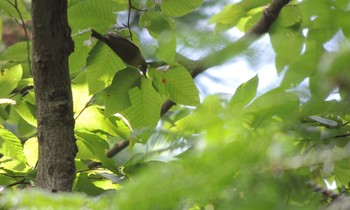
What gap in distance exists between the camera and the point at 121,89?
3.16 ft

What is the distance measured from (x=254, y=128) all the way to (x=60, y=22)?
1.46 feet

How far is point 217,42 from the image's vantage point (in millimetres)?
419

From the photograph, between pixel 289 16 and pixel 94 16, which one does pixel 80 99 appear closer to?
pixel 94 16

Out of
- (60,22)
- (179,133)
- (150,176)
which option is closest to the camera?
(150,176)

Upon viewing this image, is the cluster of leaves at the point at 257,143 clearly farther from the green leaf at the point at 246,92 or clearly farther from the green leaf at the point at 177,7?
the green leaf at the point at 177,7

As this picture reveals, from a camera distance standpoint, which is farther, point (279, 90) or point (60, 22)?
point (60, 22)

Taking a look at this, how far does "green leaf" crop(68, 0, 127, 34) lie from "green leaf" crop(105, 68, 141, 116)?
0.30 feet

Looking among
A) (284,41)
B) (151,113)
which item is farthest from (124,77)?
(284,41)

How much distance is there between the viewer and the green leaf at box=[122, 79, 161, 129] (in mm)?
975

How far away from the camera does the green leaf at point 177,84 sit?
967 millimetres

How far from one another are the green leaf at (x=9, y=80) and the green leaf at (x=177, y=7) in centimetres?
34

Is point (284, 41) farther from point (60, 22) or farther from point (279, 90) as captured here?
point (60, 22)

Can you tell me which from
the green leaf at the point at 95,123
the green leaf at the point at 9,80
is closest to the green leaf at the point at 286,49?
the green leaf at the point at 95,123

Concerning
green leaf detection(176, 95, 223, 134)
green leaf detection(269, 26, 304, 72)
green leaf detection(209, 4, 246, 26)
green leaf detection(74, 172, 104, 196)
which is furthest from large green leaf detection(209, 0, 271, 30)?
green leaf detection(176, 95, 223, 134)
